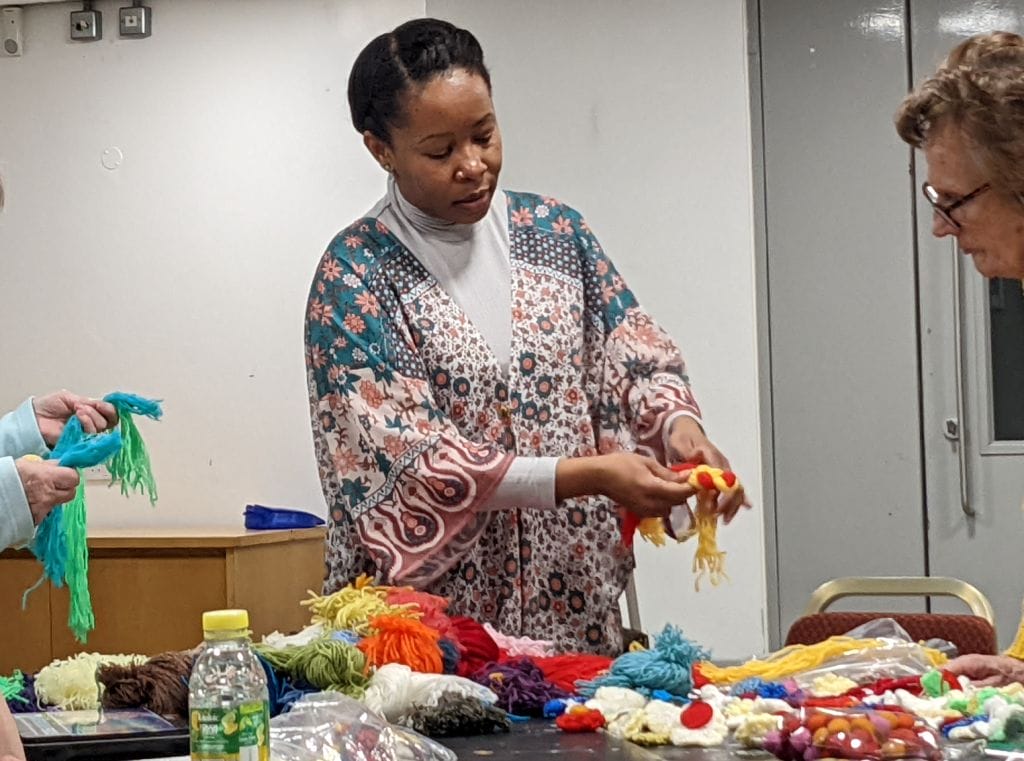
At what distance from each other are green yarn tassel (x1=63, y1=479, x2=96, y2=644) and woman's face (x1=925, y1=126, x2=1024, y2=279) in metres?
1.22

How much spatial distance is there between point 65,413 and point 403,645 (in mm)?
596

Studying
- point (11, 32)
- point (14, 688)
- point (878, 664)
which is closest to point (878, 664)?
point (878, 664)

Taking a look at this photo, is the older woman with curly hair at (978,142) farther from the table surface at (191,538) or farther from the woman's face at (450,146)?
the table surface at (191,538)

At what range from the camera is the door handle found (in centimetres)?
438

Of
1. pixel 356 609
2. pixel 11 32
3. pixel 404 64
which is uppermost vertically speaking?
pixel 11 32

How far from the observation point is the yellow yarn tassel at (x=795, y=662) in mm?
1889

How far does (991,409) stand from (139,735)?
346 cm

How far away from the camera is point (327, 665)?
1743mm

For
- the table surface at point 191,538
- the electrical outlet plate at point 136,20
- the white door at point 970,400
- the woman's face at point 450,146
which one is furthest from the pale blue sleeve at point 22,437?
the electrical outlet plate at point 136,20

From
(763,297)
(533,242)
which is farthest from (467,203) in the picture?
(763,297)

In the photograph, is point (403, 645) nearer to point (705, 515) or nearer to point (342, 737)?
point (342, 737)

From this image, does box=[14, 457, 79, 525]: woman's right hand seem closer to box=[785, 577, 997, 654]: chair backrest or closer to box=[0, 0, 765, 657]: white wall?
box=[785, 577, 997, 654]: chair backrest

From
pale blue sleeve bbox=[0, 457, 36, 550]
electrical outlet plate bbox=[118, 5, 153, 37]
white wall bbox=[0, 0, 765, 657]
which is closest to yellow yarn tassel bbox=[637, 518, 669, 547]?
pale blue sleeve bbox=[0, 457, 36, 550]

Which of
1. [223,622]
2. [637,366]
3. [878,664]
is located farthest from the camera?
[637,366]
